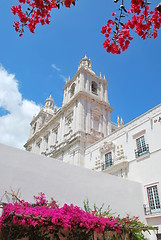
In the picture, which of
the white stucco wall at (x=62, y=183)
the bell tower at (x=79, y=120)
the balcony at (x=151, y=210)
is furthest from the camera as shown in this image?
the bell tower at (x=79, y=120)

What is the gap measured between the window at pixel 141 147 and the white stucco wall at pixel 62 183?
94.2 inches

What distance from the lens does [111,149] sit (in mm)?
16812

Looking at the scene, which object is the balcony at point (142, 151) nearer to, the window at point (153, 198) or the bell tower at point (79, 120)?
Result: the window at point (153, 198)

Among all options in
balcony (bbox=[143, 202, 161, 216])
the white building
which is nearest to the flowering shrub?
balcony (bbox=[143, 202, 161, 216])

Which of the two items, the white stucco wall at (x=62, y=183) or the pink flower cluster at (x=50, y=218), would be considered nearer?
the pink flower cluster at (x=50, y=218)

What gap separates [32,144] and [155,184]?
79.1 ft

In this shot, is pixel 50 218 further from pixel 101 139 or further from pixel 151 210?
pixel 101 139

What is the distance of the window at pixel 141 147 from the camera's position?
1396 cm

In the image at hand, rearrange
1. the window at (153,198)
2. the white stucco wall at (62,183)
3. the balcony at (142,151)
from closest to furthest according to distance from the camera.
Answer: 1. the white stucco wall at (62,183)
2. the window at (153,198)
3. the balcony at (142,151)

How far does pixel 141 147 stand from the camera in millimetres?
14352

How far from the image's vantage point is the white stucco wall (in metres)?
8.77

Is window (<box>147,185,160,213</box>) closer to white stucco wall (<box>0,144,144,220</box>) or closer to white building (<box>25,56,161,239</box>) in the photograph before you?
white building (<box>25,56,161,239</box>)

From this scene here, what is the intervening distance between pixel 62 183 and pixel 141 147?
6772 mm

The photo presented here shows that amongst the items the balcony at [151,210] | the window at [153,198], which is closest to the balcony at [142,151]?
the window at [153,198]
